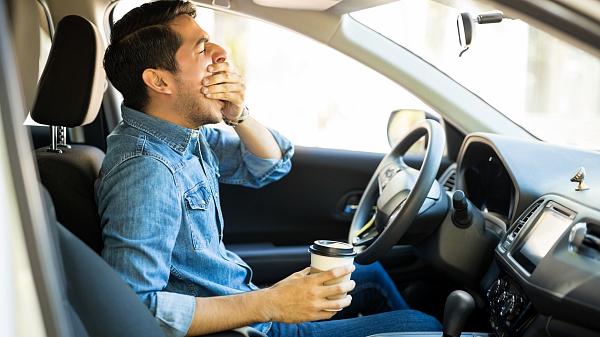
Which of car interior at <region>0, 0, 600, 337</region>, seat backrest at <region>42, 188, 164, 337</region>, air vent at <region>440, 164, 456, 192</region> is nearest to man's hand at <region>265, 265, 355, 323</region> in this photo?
car interior at <region>0, 0, 600, 337</region>

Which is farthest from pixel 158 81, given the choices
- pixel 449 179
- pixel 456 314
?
pixel 449 179

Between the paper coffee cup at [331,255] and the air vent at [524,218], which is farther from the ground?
the paper coffee cup at [331,255]

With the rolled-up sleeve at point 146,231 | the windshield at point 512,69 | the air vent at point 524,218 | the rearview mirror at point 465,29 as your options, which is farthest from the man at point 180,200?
the windshield at point 512,69

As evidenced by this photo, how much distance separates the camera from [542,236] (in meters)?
1.55

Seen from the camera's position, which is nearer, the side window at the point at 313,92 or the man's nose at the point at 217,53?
the man's nose at the point at 217,53

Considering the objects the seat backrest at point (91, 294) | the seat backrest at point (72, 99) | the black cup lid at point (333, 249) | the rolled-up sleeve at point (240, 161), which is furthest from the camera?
the rolled-up sleeve at point (240, 161)

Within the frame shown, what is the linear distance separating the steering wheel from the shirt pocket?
1.51 ft

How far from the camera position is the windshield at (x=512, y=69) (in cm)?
223

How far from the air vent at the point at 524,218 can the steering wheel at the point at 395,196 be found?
0.76ft

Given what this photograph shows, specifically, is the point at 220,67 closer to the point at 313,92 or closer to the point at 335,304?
the point at 335,304

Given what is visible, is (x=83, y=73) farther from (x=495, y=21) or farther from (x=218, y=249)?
(x=495, y=21)

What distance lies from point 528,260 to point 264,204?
4.00 feet

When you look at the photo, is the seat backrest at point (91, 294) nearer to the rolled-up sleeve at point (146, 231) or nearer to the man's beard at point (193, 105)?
the rolled-up sleeve at point (146, 231)

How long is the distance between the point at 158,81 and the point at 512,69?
1843 millimetres
